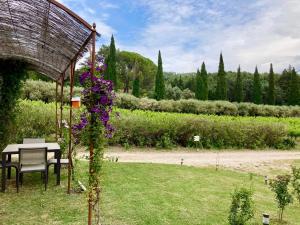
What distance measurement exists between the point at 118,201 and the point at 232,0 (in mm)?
9091

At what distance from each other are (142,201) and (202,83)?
1267 inches

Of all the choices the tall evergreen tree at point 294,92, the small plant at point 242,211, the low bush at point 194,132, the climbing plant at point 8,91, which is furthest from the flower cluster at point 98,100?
the tall evergreen tree at point 294,92

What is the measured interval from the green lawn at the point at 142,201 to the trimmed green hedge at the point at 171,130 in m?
4.24

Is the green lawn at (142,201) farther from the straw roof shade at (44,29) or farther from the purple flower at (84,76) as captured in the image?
the straw roof shade at (44,29)

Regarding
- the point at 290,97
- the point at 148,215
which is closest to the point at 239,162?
the point at 148,215

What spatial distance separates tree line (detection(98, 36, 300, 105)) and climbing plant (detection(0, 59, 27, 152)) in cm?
2358

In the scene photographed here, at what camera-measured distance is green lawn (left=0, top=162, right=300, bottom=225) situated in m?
4.95

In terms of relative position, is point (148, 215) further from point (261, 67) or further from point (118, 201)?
point (261, 67)

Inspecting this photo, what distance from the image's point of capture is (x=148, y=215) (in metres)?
5.10

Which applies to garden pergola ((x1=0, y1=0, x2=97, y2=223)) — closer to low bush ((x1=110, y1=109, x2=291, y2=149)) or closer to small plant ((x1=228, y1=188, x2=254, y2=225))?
small plant ((x1=228, y1=188, x2=254, y2=225))

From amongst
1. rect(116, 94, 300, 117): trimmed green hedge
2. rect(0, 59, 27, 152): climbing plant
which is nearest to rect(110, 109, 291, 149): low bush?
rect(0, 59, 27, 152): climbing plant

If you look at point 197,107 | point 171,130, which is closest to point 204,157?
point 171,130

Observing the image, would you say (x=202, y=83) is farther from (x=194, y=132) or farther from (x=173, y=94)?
(x=194, y=132)

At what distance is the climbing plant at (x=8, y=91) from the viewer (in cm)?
993
